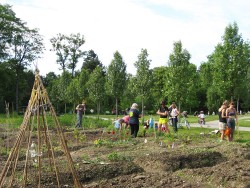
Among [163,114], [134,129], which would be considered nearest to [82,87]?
[163,114]

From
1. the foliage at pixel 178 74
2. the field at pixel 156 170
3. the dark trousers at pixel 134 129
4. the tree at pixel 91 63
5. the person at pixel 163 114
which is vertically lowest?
the field at pixel 156 170

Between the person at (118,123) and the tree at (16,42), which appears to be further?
the tree at (16,42)

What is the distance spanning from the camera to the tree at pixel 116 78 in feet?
98.7

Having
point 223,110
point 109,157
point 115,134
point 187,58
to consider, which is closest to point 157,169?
point 109,157

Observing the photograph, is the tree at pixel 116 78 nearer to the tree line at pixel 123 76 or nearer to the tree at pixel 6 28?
the tree line at pixel 123 76

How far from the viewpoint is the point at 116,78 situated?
30016 mm

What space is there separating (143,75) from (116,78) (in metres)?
3.14

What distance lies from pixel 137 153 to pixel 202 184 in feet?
11.4

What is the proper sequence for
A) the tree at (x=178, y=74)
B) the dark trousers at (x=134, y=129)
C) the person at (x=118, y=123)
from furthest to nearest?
the tree at (x=178, y=74)
the person at (x=118, y=123)
the dark trousers at (x=134, y=129)

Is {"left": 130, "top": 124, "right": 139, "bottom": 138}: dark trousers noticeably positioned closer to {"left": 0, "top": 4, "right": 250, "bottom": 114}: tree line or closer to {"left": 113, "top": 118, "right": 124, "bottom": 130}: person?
{"left": 113, "top": 118, "right": 124, "bottom": 130}: person

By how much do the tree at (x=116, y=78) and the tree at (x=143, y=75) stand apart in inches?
99.1

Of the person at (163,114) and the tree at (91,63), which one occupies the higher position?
the tree at (91,63)

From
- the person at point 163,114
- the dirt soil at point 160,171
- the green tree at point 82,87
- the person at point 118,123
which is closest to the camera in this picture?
the dirt soil at point 160,171

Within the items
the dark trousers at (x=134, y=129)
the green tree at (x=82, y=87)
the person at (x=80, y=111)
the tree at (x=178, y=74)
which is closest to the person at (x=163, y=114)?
the dark trousers at (x=134, y=129)
